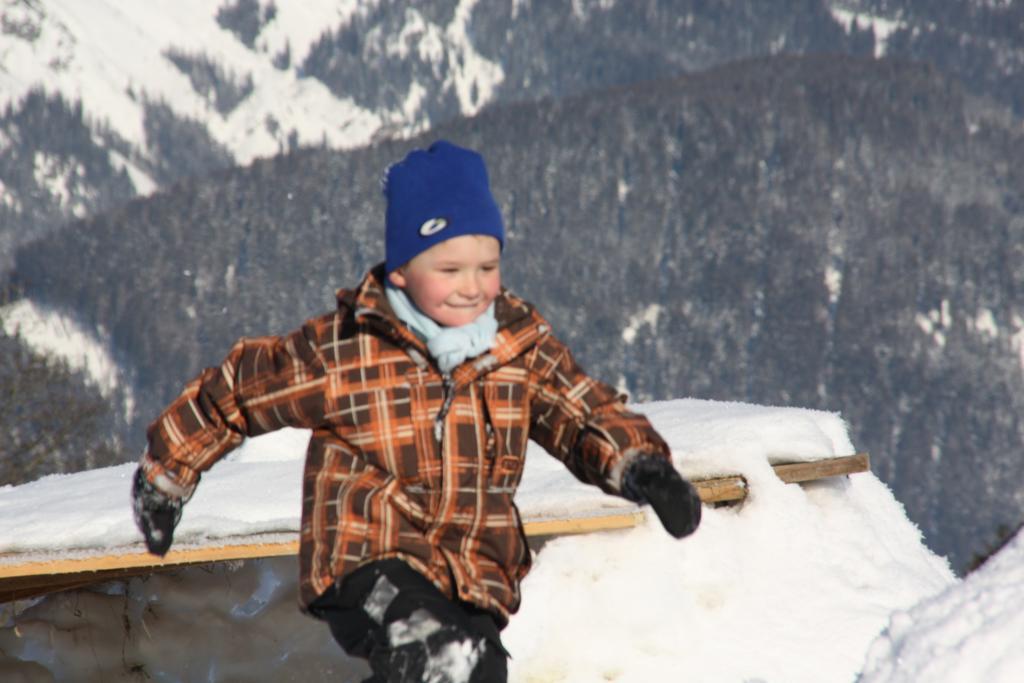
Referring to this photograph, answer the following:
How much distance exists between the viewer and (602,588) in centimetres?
481

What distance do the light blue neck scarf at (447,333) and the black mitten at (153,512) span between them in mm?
662

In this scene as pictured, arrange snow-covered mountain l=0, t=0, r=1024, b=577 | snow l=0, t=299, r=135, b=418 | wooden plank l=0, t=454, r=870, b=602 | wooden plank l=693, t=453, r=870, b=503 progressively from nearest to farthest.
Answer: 1. wooden plank l=0, t=454, r=870, b=602
2. wooden plank l=693, t=453, r=870, b=503
3. snow l=0, t=299, r=135, b=418
4. snow-covered mountain l=0, t=0, r=1024, b=577

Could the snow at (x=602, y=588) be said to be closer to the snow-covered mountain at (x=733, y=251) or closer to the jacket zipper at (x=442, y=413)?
the jacket zipper at (x=442, y=413)

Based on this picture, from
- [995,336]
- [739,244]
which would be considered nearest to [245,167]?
[739,244]

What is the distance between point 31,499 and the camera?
584cm

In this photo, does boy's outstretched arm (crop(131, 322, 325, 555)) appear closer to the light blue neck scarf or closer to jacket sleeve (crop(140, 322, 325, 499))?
jacket sleeve (crop(140, 322, 325, 499))

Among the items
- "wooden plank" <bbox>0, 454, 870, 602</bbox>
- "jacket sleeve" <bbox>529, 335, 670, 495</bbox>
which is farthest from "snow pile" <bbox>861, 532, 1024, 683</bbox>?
"wooden plank" <bbox>0, 454, 870, 602</bbox>

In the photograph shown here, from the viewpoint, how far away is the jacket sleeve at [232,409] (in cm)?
278

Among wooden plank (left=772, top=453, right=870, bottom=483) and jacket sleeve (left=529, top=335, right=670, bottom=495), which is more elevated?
jacket sleeve (left=529, top=335, right=670, bottom=495)

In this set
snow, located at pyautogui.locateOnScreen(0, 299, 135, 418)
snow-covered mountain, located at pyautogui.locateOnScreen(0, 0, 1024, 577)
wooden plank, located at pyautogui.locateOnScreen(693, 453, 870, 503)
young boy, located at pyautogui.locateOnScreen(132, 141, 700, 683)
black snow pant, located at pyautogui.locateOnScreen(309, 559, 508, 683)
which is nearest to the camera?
black snow pant, located at pyautogui.locateOnScreen(309, 559, 508, 683)

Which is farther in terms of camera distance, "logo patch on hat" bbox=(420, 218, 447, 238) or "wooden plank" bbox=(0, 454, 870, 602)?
"wooden plank" bbox=(0, 454, 870, 602)

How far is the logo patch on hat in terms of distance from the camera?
2729 mm

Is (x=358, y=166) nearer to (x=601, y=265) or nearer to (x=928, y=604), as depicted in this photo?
(x=601, y=265)

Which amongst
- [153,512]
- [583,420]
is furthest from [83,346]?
[583,420]
